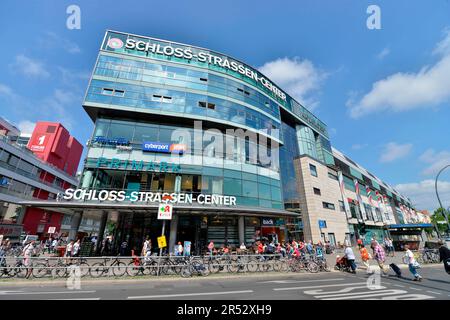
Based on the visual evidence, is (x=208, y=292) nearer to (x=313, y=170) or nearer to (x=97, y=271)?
(x=97, y=271)

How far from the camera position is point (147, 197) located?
1834 centimetres

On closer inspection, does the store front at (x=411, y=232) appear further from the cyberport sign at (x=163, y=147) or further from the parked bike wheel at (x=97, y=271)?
the parked bike wheel at (x=97, y=271)

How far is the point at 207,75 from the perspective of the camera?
26.4 m

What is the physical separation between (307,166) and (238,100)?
17599mm

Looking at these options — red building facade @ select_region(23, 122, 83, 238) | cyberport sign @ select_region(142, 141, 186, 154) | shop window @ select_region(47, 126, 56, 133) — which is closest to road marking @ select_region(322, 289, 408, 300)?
cyberport sign @ select_region(142, 141, 186, 154)

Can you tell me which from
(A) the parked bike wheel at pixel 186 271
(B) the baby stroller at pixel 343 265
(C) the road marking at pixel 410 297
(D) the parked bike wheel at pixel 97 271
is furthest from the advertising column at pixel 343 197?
(D) the parked bike wheel at pixel 97 271

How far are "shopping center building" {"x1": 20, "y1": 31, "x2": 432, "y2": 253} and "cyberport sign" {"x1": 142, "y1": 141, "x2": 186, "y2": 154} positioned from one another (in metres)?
0.11

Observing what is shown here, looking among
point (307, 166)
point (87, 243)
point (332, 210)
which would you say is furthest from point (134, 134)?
point (332, 210)

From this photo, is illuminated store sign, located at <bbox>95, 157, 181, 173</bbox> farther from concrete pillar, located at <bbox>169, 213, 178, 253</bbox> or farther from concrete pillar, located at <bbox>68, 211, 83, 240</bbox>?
concrete pillar, located at <bbox>68, 211, 83, 240</bbox>

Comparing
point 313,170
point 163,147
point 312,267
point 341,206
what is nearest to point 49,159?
point 163,147

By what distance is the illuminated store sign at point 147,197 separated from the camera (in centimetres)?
1730

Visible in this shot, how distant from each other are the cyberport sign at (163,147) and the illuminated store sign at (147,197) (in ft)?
15.7

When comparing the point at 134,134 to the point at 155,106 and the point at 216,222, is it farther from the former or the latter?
the point at 216,222

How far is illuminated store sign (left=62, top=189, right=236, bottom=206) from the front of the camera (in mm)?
17297
